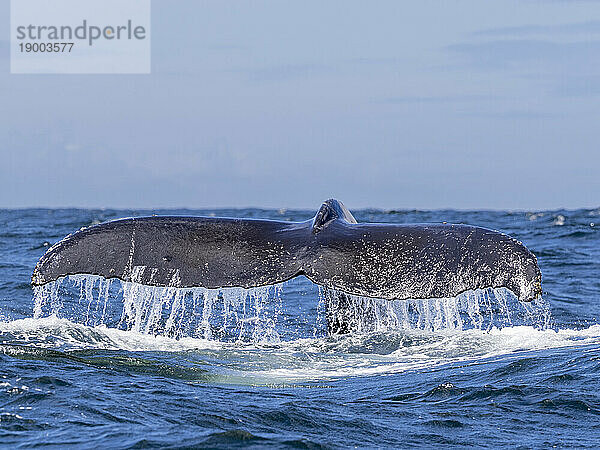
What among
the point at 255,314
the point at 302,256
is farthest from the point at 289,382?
the point at 255,314

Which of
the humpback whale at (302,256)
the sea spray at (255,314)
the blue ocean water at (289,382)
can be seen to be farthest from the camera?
the sea spray at (255,314)

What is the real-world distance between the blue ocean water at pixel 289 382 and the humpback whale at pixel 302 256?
0.21 m

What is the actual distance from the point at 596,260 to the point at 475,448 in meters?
13.3

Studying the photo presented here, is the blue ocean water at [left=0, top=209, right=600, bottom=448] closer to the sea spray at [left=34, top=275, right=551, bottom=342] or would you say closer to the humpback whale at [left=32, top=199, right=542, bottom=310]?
the sea spray at [left=34, top=275, right=551, bottom=342]

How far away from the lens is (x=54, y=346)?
7.24 meters

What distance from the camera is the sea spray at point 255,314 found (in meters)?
6.95

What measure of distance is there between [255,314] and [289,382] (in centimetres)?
445

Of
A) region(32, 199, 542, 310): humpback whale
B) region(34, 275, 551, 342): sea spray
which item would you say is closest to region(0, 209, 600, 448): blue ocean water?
region(34, 275, 551, 342): sea spray

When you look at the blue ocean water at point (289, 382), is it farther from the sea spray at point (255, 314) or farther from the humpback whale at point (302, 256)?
the humpback whale at point (302, 256)

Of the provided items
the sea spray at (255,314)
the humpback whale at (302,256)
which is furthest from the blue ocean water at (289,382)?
the humpback whale at (302,256)

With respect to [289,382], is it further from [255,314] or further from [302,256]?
[255,314]

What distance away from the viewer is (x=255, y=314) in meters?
10.9

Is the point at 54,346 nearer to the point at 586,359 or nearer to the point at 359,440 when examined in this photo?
the point at 359,440

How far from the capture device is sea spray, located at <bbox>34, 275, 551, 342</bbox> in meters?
6.95
